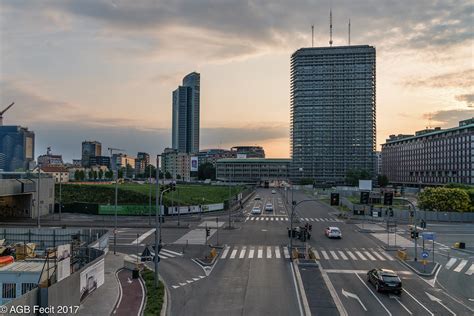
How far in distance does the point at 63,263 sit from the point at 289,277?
16995 millimetres

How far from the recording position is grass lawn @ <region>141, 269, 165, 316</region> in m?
22.2

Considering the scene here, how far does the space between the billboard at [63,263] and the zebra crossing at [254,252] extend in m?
17.4

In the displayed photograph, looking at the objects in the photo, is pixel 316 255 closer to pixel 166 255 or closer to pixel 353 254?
pixel 353 254

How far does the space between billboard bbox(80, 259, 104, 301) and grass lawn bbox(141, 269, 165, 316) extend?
340cm

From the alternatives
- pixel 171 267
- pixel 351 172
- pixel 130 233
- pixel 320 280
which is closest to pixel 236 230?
pixel 130 233

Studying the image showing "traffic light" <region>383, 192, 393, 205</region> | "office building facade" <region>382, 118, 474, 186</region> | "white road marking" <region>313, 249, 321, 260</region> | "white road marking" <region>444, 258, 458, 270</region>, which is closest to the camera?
"white road marking" <region>444, 258, 458, 270</region>

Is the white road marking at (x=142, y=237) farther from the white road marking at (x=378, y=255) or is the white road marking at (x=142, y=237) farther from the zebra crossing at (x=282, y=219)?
the white road marking at (x=378, y=255)

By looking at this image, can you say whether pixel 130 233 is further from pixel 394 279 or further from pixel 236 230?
pixel 394 279

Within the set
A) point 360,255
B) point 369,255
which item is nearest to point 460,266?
point 369,255

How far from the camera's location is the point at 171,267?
113ft

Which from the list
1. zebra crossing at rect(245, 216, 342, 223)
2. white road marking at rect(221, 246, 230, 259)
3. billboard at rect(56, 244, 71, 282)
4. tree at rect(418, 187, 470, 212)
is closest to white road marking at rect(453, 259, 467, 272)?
white road marking at rect(221, 246, 230, 259)

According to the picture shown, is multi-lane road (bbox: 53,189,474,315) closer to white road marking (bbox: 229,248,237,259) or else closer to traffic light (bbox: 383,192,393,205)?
white road marking (bbox: 229,248,237,259)

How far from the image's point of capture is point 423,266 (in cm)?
3400

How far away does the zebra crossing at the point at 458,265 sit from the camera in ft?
112
